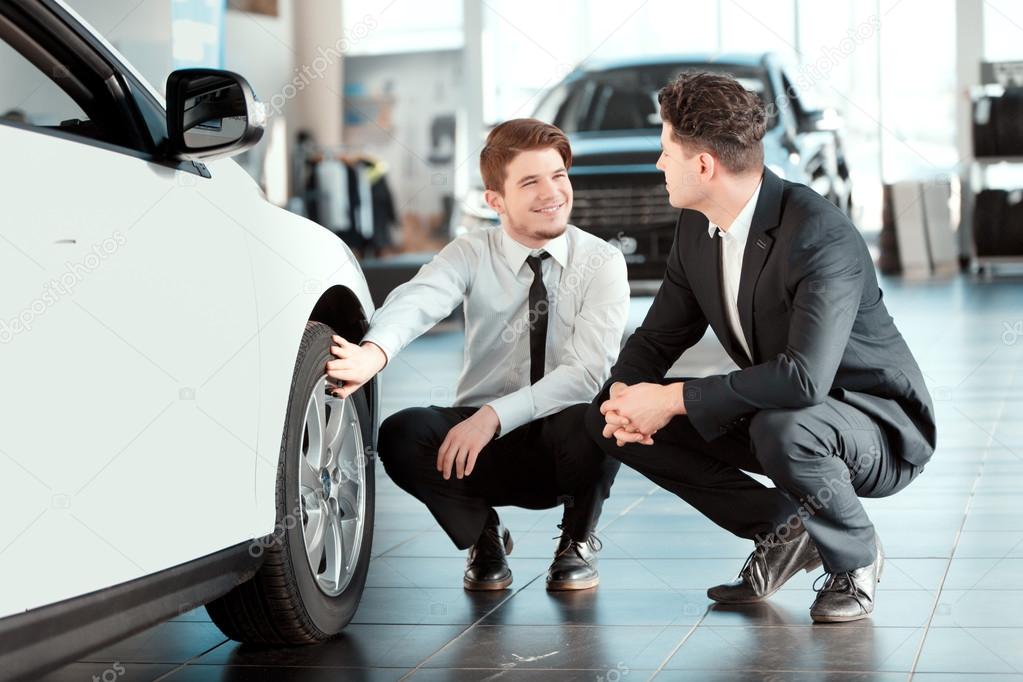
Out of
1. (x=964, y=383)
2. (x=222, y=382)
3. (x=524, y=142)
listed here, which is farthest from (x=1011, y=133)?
(x=222, y=382)

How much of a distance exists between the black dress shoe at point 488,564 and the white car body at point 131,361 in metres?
0.96

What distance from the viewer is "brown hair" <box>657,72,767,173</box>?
3031mm

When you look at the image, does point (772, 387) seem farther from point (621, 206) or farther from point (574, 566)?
point (621, 206)

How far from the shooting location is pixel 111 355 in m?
2.04

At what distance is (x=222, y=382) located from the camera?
2395mm

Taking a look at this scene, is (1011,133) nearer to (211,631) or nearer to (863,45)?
(863,45)

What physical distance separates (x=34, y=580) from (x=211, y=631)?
1365 millimetres

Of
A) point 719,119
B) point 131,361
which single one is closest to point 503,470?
point 719,119

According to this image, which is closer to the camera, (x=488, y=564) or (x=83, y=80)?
(x=83, y=80)

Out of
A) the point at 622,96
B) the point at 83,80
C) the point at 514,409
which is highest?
the point at 622,96

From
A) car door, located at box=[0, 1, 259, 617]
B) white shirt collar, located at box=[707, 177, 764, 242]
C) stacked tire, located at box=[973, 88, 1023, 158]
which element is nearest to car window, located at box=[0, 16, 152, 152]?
car door, located at box=[0, 1, 259, 617]

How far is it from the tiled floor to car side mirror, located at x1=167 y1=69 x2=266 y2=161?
104cm

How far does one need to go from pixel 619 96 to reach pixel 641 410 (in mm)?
7369

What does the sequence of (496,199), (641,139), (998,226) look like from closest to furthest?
(496,199), (641,139), (998,226)
